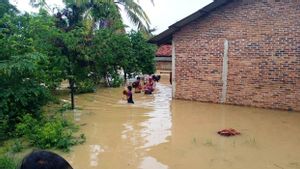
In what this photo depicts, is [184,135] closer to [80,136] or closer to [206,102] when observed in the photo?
[80,136]

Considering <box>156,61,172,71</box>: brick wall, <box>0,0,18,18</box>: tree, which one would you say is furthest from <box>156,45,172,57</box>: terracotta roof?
<box>0,0,18,18</box>: tree

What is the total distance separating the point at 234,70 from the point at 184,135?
539cm

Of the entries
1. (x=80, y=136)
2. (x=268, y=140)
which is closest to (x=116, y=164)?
(x=80, y=136)

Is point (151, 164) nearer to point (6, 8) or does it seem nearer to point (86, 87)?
point (6, 8)

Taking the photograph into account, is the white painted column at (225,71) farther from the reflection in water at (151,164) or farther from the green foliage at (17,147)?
the green foliage at (17,147)

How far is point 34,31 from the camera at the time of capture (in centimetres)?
922

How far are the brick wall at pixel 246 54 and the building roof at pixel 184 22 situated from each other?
→ 208 millimetres

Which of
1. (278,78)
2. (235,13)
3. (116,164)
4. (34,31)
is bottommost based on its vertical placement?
(116,164)

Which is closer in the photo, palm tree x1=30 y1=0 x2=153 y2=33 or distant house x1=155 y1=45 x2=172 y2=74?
palm tree x1=30 y1=0 x2=153 y2=33

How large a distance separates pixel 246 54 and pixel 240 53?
24 centimetres

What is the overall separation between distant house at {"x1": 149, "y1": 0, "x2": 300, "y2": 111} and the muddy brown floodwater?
0.72 metres

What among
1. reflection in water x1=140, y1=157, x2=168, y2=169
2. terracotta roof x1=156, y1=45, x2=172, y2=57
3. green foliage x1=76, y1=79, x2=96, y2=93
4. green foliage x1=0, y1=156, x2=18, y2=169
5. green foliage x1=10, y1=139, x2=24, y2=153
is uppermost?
terracotta roof x1=156, y1=45, x2=172, y2=57

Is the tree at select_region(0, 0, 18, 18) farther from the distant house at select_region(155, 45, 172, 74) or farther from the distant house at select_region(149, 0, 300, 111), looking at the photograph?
the distant house at select_region(155, 45, 172, 74)

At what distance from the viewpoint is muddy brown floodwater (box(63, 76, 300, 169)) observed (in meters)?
6.17
